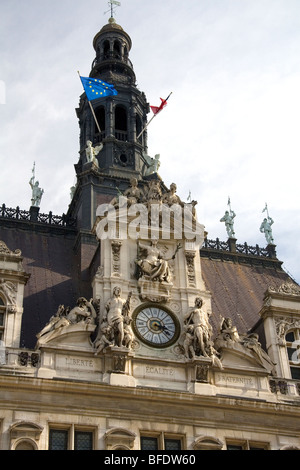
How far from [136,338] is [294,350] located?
24.9 ft

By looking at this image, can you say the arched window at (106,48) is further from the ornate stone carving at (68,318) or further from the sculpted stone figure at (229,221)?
the ornate stone carving at (68,318)

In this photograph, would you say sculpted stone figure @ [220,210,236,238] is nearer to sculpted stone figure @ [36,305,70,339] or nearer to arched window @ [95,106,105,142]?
arched window @ [95,106,105,142]

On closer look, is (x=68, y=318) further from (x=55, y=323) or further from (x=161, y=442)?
(x=161, y=442)

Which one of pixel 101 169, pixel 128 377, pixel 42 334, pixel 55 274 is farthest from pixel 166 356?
pixel 101 169

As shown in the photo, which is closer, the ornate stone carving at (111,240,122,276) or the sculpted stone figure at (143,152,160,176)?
the ornate stone carving at (111,240,122,276)

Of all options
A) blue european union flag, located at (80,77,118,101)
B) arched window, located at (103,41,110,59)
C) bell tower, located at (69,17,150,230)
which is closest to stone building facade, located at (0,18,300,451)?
bell tower, located at (69,17,150,230)

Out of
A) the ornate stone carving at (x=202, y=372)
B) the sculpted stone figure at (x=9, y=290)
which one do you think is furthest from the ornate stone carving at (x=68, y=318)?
the ornate stone carving at (x=202, y=372)

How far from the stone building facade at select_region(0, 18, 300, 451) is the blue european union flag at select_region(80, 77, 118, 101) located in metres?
5.44

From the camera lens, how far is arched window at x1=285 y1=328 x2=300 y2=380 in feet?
123

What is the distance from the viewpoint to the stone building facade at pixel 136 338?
1281 inches

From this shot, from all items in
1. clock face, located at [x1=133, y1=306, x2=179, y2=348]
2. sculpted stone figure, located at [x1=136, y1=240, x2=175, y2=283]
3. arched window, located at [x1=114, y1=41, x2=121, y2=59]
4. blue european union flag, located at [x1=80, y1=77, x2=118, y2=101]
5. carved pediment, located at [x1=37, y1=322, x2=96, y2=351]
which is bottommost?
carved pediment, located at [x1=37, y1=322, x2=96, y2=351]

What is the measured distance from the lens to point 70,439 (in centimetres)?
3183

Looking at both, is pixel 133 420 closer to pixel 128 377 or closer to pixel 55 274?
pixel 128 377

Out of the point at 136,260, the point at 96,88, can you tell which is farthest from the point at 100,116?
the point at 136,260
